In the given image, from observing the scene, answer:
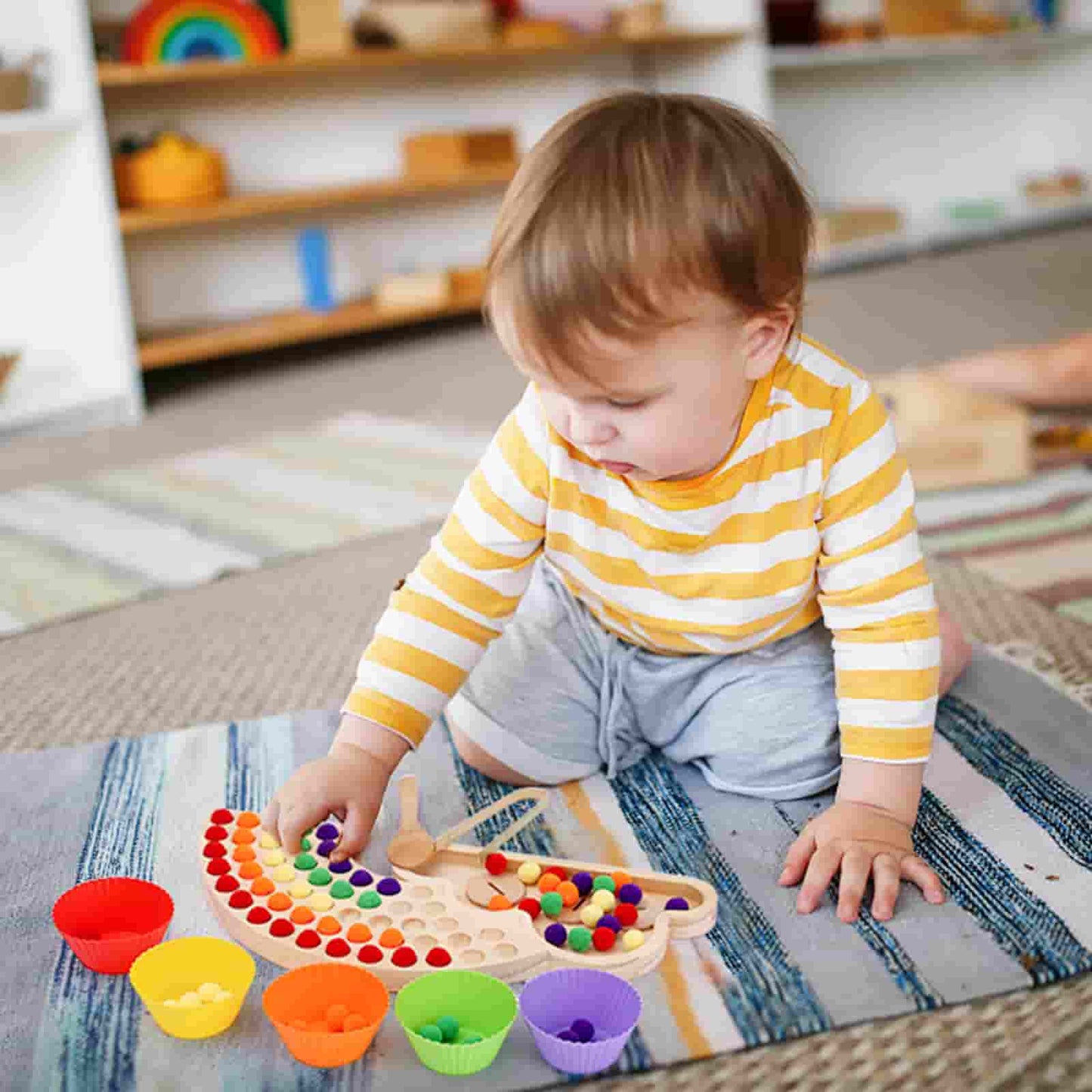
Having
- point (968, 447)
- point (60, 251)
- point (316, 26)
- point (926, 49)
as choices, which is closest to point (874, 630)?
point (968, 447)

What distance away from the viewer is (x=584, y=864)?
0.74 meters

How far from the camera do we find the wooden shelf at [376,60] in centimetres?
215

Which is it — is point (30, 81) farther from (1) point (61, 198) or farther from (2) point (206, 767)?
(2) point (206, 767)

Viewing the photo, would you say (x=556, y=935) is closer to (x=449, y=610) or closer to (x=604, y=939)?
(x=604, y=939)

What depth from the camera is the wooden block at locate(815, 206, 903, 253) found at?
3098 mm

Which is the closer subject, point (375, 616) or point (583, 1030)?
point (583, 1030)

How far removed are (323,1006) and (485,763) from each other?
27cm

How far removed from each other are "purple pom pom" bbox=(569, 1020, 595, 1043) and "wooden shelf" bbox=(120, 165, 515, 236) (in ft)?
5.82

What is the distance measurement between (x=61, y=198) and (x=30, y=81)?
0.18 meters

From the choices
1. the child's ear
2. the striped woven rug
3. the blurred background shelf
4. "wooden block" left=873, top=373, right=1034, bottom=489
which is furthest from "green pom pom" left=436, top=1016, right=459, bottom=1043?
the blurred background shelf

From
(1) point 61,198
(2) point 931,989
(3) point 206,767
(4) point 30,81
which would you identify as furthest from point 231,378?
(2) point 931,989

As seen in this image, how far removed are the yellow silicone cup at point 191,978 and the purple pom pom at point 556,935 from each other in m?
0.14

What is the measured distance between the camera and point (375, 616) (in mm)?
1188

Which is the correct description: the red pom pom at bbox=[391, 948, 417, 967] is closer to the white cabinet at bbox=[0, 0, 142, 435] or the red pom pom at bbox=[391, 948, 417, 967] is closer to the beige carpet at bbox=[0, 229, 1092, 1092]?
the beige carpet at bbox=[0, 229, 1092, 1092]
